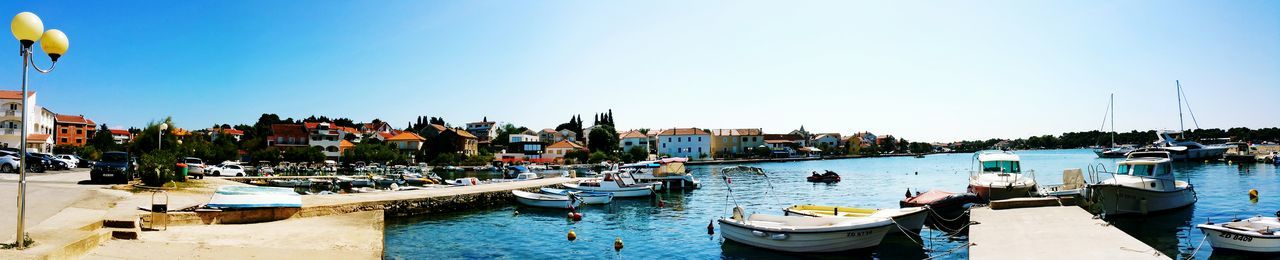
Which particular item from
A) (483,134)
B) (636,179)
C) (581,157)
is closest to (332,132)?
(581,157)

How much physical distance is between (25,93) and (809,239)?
17.1 meters

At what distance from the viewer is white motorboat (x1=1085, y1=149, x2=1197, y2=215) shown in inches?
1005

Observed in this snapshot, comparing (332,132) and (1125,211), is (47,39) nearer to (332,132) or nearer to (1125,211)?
(1125,211)

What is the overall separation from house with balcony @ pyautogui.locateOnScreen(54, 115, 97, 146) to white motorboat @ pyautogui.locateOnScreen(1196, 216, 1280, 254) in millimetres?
130934

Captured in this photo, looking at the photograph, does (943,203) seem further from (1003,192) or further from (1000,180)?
(1000,180)

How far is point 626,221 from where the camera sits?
98.9 feet

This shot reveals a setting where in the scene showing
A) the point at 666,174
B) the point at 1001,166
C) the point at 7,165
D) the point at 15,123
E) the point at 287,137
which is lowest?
the point at 666,174

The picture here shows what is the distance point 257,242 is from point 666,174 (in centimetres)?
3631

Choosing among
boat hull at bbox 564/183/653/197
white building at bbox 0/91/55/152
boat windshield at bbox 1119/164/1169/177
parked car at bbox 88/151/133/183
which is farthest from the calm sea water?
white building at bbox 0/91/55/152

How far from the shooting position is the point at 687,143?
5389 inches

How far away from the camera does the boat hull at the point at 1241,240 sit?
1680 cm

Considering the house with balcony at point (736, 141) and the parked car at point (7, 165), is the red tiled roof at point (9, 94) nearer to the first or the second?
the parked car at point (7, 165)

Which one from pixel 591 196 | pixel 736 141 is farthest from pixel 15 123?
pixel 736 141

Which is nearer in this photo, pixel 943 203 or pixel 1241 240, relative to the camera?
pixel 1241 240
